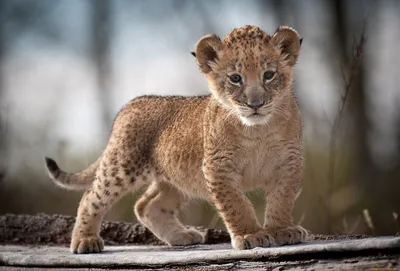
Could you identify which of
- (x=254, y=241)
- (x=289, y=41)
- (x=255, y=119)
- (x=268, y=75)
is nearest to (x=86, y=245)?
(x=254, y=241)

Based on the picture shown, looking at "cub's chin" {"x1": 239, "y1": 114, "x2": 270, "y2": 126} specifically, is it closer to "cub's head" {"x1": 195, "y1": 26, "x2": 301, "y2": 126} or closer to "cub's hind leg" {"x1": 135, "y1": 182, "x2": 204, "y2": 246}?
"cub's head" {"x1": 195, "y1": 26, "x2": 301, "y2": 126}

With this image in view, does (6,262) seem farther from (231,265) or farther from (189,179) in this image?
(231,265)

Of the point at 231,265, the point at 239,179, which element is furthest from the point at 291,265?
the point at 239,179

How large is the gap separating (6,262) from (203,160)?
6.26ft

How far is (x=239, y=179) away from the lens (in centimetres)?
608

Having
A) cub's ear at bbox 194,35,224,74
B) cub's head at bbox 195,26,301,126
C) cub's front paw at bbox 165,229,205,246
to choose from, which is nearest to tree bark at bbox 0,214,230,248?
cub's front paw at bbox 165,229,205,246

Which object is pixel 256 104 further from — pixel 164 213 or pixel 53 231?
pixel 53 231

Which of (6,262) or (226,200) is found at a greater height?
(226,200)

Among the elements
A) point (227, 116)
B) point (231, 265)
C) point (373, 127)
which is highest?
point (227, 116)

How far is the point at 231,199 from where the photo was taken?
5.95m

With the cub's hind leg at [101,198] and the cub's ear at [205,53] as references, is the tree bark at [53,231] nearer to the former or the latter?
the cub's hind leg at [101,198]

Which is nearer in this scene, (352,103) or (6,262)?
(6,262)

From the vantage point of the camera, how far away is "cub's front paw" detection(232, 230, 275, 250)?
5.61 meters

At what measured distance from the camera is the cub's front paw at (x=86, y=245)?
6777 mm
